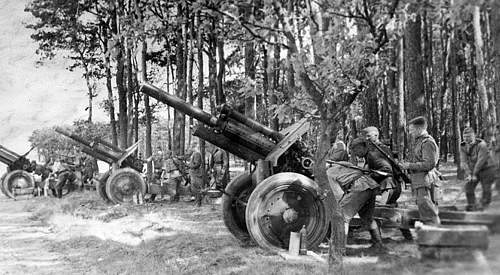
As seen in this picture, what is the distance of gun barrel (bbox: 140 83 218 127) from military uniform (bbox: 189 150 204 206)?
5.48m

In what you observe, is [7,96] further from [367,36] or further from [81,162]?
[367,36]

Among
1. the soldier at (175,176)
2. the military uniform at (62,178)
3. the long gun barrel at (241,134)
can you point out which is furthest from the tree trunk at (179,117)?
the long gun barrel at (241,134)

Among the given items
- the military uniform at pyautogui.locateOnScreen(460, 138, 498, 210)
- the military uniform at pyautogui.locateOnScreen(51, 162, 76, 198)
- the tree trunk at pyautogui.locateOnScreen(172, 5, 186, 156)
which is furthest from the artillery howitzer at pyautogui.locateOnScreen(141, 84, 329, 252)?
the military uniform at pyautogui.locateOnScreen(51, 162, 76, 198)

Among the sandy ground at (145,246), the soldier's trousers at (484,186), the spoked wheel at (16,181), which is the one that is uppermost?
the spoked wheel at (16,181)

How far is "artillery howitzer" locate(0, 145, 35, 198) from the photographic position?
2203 cm

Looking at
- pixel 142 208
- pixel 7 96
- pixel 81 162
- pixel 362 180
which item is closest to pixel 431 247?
pixel 362 180

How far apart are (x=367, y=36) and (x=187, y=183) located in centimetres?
1243

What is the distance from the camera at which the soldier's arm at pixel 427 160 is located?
22.5 feet

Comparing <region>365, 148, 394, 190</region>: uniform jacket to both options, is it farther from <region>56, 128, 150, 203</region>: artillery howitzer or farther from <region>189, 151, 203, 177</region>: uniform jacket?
<region>56, 128, 150, 203</region>: artillery howitzer

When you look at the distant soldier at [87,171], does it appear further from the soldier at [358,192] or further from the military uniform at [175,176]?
the soldier at [358,192]

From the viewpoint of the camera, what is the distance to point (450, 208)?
173 centimetres

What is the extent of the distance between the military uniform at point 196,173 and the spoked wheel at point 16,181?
1031cm

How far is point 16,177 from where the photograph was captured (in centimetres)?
2233

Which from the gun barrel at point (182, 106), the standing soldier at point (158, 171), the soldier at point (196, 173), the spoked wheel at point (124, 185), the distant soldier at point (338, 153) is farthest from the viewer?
the standing soldier at point (158, 171)
